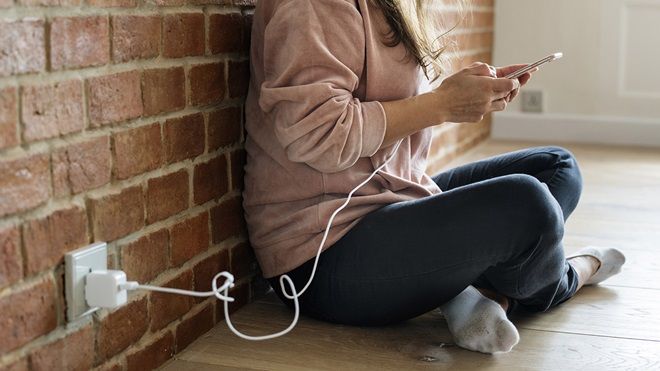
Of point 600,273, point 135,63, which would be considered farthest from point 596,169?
point 135,63

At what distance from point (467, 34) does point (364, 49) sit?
198 centimetres

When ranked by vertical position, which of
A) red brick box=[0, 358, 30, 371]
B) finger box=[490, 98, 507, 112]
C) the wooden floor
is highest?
finger box=[490, 98, 507, 112]

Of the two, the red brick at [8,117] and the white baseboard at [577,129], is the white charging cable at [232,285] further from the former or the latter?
the white baseboard at [577,129]

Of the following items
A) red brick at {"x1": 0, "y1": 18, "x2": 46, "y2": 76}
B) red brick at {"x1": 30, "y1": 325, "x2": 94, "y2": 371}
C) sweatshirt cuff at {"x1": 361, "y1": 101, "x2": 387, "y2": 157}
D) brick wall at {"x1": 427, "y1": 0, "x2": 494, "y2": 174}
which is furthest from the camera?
brick wall at {"x1": 427, "y1": 0, "x2": 494, "y2": 174}

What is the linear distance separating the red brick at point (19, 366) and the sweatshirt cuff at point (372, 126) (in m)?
0.62

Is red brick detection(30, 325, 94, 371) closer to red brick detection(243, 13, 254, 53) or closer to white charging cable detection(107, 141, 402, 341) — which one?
white charging cable detection(107, 141, 402, 341)

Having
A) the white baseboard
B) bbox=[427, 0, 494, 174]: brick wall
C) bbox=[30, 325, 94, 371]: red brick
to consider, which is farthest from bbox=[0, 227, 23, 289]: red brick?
the white baseboard

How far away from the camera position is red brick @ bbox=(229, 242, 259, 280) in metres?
1.65

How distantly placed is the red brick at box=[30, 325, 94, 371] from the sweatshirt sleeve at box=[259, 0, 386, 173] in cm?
44

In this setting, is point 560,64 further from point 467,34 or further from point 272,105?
point 272,105

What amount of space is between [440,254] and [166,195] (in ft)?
1.44

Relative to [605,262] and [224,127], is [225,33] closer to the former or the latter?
[224,127]

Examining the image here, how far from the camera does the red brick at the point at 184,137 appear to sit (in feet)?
4.57

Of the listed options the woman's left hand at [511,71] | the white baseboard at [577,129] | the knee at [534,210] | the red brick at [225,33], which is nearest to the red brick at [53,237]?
the red brick at [225,33]
